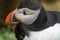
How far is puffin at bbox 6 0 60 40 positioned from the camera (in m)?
1.61

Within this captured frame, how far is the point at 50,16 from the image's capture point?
1.67 m

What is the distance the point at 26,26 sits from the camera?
1.63m

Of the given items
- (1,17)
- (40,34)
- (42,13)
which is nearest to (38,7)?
(42,13)

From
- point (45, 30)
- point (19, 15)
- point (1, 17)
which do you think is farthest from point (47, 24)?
point (1, 17)

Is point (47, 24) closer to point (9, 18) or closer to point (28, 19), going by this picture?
point (28, 19)

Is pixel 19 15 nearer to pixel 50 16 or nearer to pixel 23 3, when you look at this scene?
pixel 23 3

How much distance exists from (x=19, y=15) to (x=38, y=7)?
0.12m

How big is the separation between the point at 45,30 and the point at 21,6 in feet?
0.62

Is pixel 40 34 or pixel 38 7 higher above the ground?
pixel 38 7

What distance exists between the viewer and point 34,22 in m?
1.63

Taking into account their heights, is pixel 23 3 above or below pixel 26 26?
above

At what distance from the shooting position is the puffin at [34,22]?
1.61 meters

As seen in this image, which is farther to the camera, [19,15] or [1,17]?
[1,17]

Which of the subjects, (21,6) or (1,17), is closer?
(21,6)
